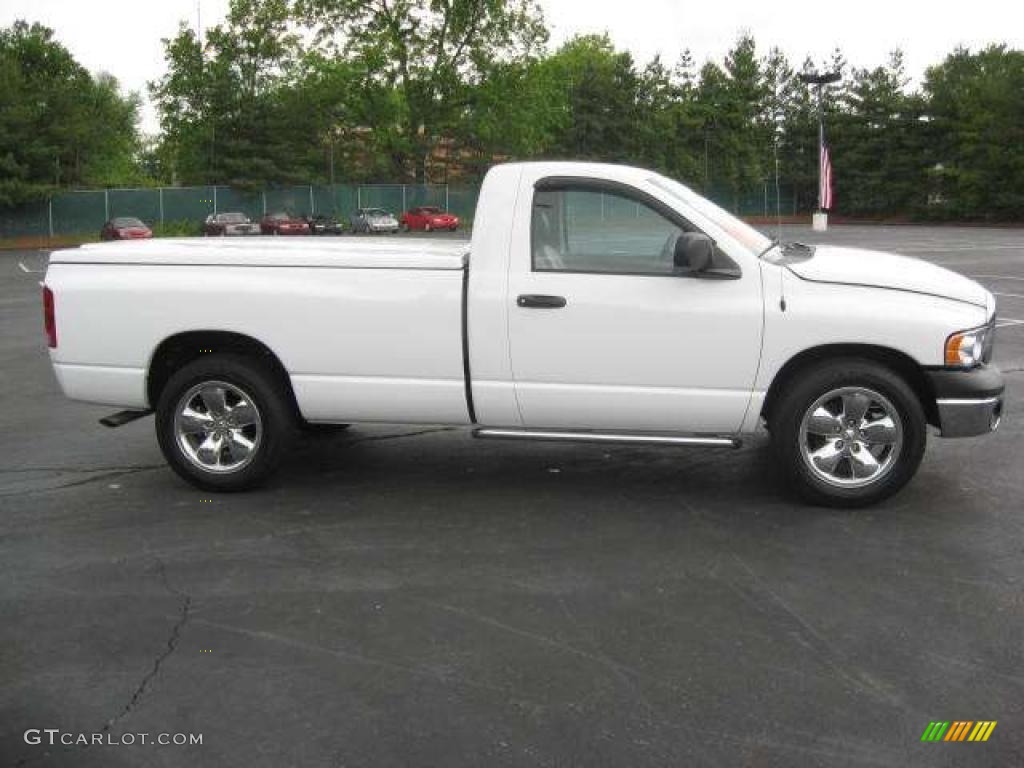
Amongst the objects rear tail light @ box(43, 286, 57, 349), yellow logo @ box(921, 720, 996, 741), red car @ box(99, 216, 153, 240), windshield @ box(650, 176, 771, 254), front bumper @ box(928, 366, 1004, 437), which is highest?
red car @ box(99, 216, 153, 240)

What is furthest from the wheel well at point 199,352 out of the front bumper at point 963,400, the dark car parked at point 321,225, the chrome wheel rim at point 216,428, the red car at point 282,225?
the dark car parked at point 321,225

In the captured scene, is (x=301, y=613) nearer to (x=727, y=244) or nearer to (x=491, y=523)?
(x=491, y=523)

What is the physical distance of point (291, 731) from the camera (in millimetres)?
3475

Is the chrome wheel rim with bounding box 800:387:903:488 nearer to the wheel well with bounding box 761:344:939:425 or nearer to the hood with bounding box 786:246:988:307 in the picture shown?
the wheel well with bounding box 761:344:939:425

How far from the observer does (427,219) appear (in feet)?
185

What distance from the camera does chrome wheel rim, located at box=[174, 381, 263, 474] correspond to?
632cm

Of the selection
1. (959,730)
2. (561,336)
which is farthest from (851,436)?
(959,730)

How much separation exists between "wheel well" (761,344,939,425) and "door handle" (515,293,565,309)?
1239mm

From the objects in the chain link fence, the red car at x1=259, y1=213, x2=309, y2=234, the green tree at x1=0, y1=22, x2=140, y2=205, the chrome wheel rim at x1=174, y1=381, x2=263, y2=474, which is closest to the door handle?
the chrome wheel rim at x1=174, y1=381, x2=263, y2=474

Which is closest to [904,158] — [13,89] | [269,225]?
[269,225]

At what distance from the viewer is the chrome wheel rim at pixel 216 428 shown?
6.32m

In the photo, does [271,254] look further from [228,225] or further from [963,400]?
[228,225]

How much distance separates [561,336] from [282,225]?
46339mm

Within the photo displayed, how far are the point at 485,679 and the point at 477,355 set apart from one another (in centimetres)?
248
